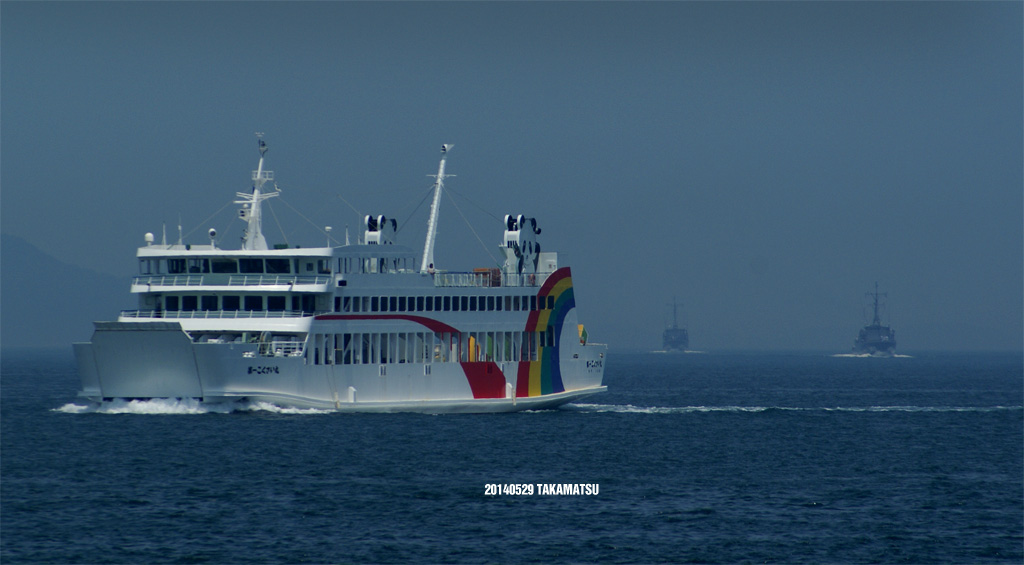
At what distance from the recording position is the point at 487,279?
2165 inches

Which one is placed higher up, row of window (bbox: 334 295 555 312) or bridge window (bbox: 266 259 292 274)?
bridge window (bbox: 266 259 292 274)

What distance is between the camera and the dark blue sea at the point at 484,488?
1128 inches

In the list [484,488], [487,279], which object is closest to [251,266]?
[487,279]

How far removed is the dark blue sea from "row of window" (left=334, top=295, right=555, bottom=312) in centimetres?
456

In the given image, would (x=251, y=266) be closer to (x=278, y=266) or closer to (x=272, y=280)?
(x=278, y=266)

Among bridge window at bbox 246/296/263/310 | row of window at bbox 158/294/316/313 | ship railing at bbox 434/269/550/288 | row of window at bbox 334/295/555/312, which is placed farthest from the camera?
ship railing at bbox 434/269/550/288

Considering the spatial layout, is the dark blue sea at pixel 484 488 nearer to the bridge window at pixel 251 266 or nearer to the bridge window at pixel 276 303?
the bridge window at pixel 276 303

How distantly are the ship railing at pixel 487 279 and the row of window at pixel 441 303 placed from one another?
0.69m

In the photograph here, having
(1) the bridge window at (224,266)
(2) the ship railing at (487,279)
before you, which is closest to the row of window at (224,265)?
(1) the bridge window at (224,266)

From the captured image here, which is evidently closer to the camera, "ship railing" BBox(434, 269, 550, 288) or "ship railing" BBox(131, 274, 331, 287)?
"ship railing" BBox(131, 274, 331, 287)

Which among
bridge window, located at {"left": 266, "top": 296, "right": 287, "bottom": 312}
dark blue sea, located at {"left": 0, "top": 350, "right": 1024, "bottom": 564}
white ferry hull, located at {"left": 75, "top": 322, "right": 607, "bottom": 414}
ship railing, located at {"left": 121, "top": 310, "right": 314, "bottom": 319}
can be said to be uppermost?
bridge window, located at {"left": 266, "top": 296, "right": 287, "bottom": 312}

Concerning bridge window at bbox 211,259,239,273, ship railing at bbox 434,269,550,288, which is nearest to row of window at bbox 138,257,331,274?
bridge window at bbox 211,259,239,273

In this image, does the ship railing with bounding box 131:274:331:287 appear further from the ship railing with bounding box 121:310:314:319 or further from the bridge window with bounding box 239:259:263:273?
the ship railing with bounding box 121:310:314:319

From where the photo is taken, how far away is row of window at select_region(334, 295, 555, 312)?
5041 cm
